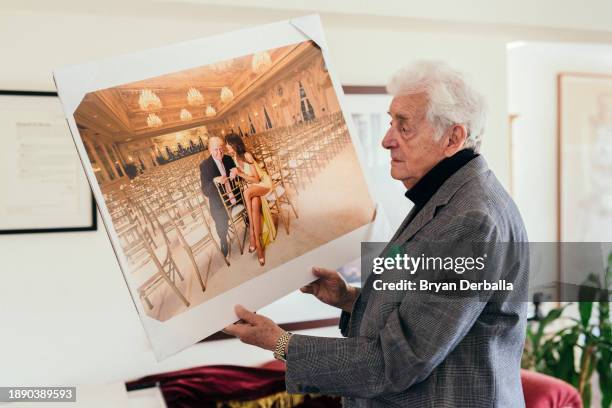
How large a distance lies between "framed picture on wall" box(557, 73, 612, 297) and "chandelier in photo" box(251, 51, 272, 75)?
314cm

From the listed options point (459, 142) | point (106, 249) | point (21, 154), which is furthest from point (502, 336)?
point (21, 154)

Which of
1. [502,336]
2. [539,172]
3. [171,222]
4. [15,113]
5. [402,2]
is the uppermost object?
[402,2]

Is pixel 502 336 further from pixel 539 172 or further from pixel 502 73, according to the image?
pixel 539 172

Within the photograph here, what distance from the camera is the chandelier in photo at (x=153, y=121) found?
3.68 ft

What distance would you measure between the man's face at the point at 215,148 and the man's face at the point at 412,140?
0.36m

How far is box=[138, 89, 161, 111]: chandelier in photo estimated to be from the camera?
111 cm

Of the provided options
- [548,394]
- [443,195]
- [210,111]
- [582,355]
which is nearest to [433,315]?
[443,195]

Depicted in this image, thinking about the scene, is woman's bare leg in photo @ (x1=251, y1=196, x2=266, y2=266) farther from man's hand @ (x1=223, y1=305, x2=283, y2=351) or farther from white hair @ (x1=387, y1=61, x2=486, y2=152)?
white hair @ (x1=387, y1=61, x2=486, y2=152)

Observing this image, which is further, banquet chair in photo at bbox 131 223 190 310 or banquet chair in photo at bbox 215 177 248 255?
banquet chair in photo at bbox 215 177 248 255

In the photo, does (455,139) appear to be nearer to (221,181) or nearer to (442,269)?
(442,269)

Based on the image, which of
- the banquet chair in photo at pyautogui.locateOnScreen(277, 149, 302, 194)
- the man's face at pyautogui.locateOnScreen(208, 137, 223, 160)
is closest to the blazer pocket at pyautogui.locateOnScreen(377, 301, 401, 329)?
the banquet chair in photo at pyautogui.locateOnScreen(277, 149, 302, 194)

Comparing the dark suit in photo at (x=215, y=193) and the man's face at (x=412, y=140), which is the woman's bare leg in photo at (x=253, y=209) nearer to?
the dark suit in photo at (x=215, y=193)

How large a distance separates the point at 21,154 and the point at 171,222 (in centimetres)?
Result: 123

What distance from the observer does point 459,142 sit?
126 centimetres
